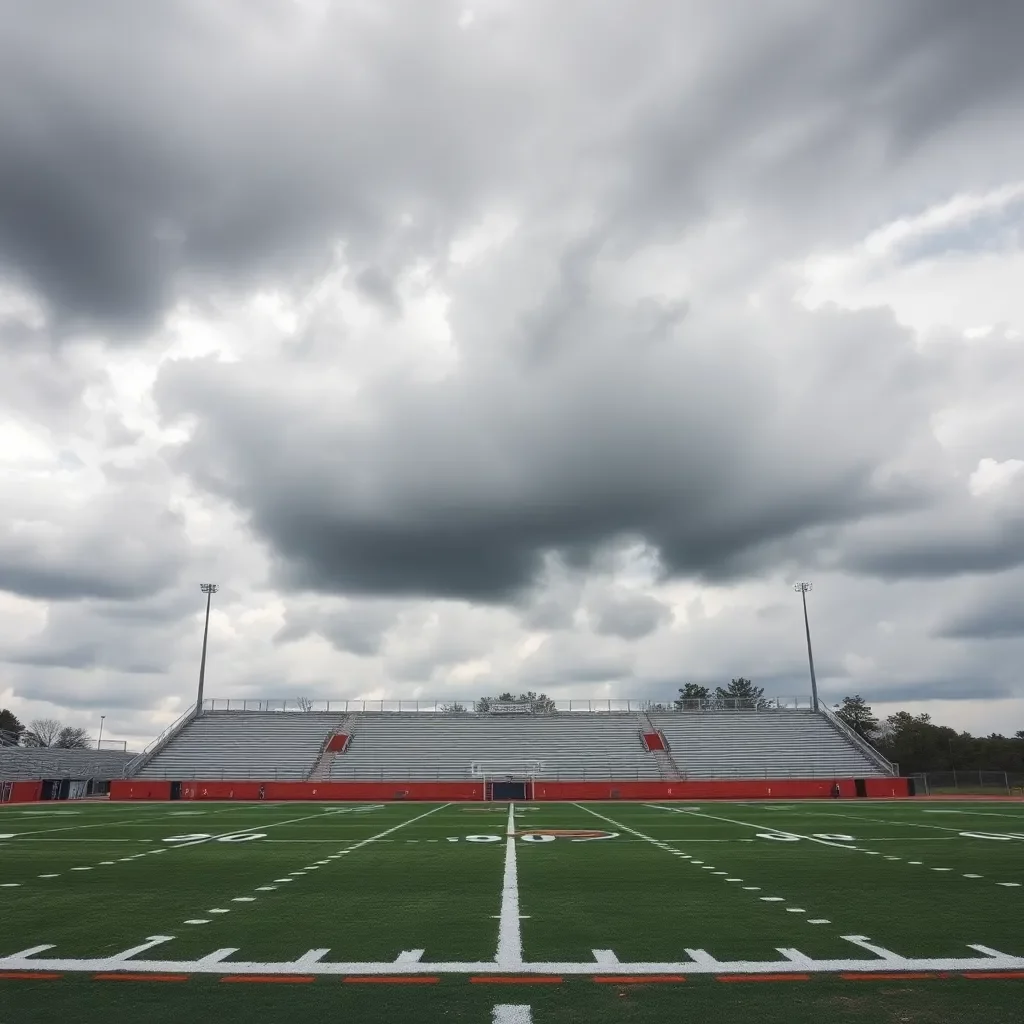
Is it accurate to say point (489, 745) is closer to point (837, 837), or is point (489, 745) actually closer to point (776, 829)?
point (776, 829)

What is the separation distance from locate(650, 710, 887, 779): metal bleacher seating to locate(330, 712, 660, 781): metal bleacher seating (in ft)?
8.90

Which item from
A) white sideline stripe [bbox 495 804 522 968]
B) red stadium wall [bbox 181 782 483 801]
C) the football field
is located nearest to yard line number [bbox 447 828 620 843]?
the football field

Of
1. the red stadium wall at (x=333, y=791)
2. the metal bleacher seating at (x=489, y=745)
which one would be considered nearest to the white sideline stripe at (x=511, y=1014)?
the red stadium wall at (x=333, y=791)

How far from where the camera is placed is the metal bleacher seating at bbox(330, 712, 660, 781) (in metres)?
51.3

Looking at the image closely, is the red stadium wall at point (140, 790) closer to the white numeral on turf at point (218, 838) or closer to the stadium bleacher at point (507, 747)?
the stadium bleacher at point (507, 747)

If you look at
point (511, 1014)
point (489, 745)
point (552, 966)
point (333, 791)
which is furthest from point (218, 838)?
point (489, 745)

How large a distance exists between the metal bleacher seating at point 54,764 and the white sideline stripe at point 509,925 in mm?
46370

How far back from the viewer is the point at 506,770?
5194cm

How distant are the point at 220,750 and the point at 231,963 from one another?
51.9m

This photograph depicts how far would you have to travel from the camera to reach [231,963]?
22.9 feet

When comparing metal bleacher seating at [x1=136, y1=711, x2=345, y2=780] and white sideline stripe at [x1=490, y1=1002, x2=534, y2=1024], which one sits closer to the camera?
white sideline stripe at [x1=490, y1=1002, x2=534, y2=1024]

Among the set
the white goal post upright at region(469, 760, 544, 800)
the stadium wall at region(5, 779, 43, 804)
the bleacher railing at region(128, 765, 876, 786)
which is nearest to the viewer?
the stadium wall at region(5, 779, 43, 804)

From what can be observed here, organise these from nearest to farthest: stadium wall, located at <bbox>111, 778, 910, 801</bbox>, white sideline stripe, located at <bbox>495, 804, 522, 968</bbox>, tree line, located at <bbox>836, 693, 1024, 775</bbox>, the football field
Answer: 1. the football field
2. white sideline stripe, located at <bbox>495, 804, 522, 968</bbox>
3. stadium wall, located at <bbox>111, 778, 910, 801</bbox>
4. tree line, located at <bbox>836, 693, 1024, 775</bbox>

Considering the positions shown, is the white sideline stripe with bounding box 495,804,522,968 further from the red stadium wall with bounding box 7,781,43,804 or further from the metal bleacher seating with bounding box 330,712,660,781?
the red stadium wall with bounding box 7,781,43,804
